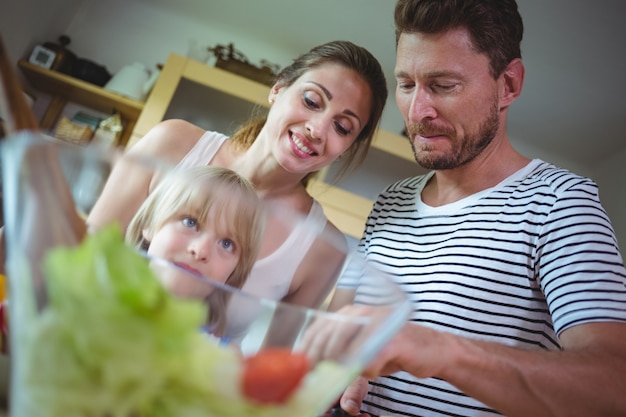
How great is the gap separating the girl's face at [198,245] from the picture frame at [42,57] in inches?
87.2

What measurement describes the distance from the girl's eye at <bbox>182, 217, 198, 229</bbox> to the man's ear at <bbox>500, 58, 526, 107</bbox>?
2.59 feet

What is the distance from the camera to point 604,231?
27.8 inches

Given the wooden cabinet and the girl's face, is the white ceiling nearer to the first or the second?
the wooden cabinet

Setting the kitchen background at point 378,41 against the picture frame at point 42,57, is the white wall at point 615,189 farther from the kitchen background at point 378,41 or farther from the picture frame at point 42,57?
the picture frame at point 42,57

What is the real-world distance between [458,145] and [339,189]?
57.5 inches

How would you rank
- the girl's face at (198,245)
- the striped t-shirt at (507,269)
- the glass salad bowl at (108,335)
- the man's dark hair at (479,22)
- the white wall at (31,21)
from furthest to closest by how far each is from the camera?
the white wall at (31,21) < the man's dark hair at (479,22) < the striped t-shirt at (507,269) < the girl's face at (198,245) < the glass salad bowl at (108,335)

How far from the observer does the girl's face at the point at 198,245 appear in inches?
14.7

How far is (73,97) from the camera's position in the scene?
7.91ft

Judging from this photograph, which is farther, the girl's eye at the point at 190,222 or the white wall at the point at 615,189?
the white wall at the point at 615,189

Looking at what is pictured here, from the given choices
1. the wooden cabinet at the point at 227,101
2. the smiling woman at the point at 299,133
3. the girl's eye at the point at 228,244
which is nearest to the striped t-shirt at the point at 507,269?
the smiling woman at the point at 299,133

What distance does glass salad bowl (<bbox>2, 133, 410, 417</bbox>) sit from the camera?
19 centimetres

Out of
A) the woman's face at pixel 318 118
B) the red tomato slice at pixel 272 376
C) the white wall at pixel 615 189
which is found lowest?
the red tomato slice at pixel 272 376

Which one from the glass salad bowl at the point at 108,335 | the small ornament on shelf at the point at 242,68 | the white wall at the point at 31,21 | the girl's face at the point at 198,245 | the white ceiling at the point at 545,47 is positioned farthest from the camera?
the small ornament on shelf at the point at 242,68

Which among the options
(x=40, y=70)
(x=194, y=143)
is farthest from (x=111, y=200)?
(x=40, y=70)
